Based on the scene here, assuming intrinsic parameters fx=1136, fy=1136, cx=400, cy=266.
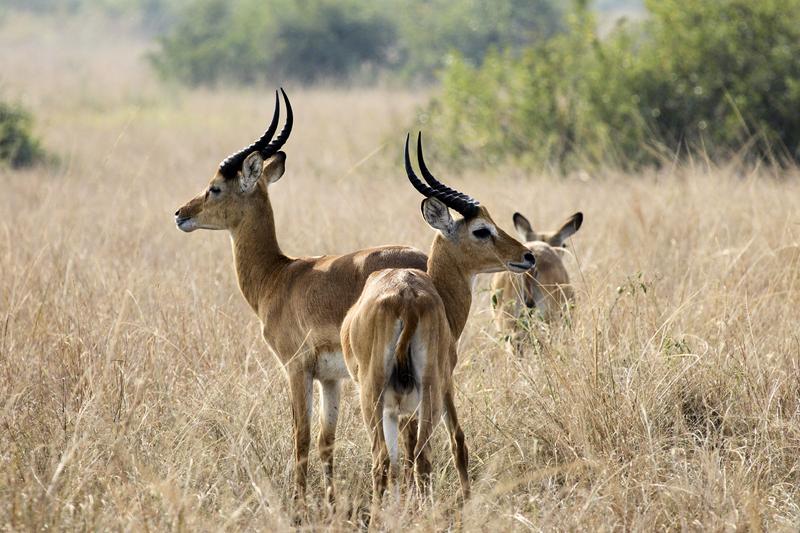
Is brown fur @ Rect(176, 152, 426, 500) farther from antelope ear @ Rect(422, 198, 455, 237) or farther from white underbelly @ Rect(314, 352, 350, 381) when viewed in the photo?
antelope ear @ Rect(422, 198, 455, 237)

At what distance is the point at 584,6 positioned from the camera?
42.3ft

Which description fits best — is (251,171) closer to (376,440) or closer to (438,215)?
(438,215)

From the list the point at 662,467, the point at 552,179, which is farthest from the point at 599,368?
the point at 552,179

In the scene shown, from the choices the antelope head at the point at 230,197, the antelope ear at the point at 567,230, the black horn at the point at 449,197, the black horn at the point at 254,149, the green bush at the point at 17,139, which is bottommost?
the antelope ear at the point at 567,230

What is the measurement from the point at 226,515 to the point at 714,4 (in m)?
9.88

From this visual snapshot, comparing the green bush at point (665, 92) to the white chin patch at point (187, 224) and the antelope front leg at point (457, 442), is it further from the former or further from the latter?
the antelope front leg at point (457, 442)

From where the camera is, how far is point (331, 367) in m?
4.84

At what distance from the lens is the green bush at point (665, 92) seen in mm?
12156

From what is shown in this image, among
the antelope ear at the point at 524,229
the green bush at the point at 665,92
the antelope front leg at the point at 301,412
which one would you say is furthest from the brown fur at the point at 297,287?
the green bush at the point at 665,92

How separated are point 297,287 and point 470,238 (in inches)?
31.4

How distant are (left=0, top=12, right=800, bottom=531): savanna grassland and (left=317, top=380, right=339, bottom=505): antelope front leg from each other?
0.08 meters

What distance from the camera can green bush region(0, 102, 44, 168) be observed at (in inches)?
536

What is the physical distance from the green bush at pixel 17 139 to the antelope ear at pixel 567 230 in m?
8.19

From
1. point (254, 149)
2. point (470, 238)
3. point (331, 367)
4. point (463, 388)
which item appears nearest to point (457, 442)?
point (331, 367)
